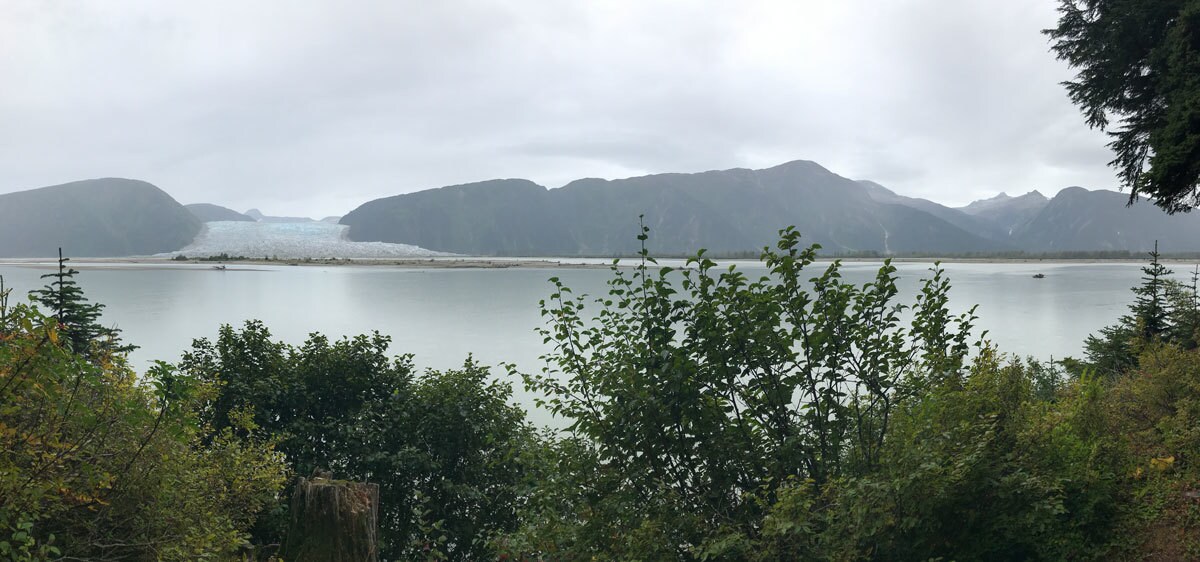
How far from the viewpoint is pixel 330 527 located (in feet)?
21.0

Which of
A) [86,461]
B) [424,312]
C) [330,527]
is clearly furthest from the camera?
[424,312]

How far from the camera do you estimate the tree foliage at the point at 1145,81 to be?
11211 millimetres

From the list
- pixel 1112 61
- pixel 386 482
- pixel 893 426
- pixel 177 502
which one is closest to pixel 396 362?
pixel 386 482

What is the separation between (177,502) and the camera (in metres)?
6.43

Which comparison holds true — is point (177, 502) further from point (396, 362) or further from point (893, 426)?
point (396, 362)

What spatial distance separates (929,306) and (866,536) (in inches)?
92.7

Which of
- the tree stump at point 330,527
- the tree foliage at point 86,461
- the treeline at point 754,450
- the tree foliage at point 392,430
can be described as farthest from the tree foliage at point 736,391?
the tree foliage at point 392,430

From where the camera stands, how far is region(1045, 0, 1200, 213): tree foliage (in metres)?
11.2

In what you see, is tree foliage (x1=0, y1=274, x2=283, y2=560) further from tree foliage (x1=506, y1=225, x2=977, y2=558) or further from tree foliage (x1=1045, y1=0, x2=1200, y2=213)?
tree foliage (x1=1045, y1=0, x2=1200, y2=213)

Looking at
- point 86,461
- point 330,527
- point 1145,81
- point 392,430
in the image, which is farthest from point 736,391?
point 1145,81

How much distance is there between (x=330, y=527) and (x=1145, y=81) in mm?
18502

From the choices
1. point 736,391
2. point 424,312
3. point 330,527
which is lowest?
point 424,312

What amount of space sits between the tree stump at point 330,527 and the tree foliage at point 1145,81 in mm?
13409

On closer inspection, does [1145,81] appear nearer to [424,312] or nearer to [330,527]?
[330,527]
